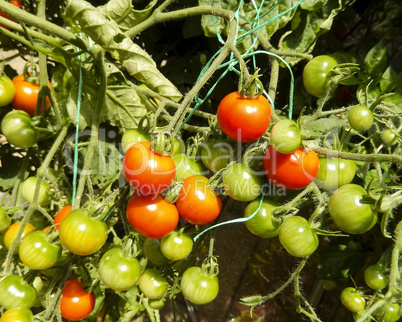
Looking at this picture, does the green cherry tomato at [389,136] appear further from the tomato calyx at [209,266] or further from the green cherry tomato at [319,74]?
the tomato calyx at [209,266]

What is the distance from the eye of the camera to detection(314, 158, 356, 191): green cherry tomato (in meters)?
0.54

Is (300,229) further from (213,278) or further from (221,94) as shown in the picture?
(221,94)

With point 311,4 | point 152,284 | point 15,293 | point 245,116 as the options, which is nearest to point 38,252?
point 15,293

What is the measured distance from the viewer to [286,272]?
1.08 metres

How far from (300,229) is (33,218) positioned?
0.62 metres

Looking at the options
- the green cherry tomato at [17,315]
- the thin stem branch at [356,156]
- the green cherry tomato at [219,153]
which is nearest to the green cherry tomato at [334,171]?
the thin stem branch at [356,156]

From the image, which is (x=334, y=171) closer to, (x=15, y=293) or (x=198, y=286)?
(x=198, y=286)

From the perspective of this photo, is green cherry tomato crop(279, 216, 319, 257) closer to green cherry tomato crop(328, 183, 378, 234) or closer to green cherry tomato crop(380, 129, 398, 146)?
green cherry tomato crop(328, 183, 378, 234)

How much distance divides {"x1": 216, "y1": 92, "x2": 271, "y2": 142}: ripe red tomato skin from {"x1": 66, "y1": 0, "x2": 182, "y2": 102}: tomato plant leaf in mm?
171

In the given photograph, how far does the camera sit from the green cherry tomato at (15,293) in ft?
2.04

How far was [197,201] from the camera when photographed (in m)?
0.52

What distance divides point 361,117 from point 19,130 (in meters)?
0.66

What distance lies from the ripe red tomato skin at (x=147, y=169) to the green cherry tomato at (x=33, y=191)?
0.36 m

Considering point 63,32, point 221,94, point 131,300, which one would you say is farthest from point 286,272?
point 63,32
